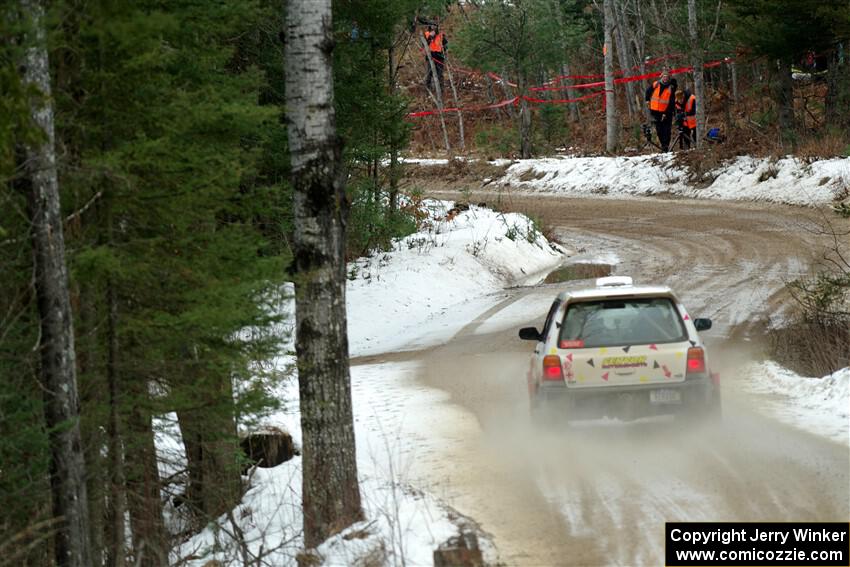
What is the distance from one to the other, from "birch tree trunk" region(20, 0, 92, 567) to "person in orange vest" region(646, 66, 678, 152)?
2948 cm

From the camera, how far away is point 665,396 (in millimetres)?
10258

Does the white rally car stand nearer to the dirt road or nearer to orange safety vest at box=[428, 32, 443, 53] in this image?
the dirt road

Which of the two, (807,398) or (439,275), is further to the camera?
(439,275)

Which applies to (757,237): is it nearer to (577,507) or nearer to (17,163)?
(577,507)

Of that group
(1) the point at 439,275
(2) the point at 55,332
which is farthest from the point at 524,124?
(2) the point at 55,332

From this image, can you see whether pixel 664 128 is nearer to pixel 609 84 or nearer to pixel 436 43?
pixel 609 84

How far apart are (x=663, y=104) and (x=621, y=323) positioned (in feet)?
85.8

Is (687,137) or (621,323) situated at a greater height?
(687,137)

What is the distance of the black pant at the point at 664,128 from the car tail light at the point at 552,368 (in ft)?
88.3

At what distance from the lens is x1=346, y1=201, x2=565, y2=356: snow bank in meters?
19.5

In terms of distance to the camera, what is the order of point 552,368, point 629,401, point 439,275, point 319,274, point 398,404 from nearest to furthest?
point 319,274 → point 629,401 → point 552,368 → point 398,404 → point 439,275

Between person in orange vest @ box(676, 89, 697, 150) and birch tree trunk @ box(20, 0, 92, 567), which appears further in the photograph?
person in orange vest @ box(676, 89, 697, 150)
